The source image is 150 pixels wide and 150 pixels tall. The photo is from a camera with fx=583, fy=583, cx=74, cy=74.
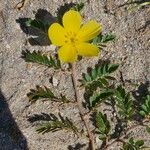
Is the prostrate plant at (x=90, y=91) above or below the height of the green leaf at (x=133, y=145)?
above

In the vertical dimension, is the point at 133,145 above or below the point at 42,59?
below

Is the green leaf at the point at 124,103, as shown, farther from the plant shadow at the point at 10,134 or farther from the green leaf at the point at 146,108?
the plant shadow at the point at 10,134

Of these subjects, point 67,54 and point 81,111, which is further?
point 81,111

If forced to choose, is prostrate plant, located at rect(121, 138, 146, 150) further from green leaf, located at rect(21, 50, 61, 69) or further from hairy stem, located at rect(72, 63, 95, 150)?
green leaf, located at rect(21, 50, 61, 69)

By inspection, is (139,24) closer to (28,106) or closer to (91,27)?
(91,27)

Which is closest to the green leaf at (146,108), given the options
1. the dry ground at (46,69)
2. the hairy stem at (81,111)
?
the dry ground at (46,69)

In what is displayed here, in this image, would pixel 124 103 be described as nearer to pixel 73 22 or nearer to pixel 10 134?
pixel 73 22

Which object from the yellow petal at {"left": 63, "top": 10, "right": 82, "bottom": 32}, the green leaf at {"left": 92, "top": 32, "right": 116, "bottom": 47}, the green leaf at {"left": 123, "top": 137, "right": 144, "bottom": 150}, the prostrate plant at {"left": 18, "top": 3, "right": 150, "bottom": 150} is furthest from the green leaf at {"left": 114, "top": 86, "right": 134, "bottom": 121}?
the yellow petal at {"left": 63, "top": 10, "right": 82, "bottom": 32}

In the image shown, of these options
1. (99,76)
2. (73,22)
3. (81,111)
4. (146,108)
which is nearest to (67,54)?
(73,22)
